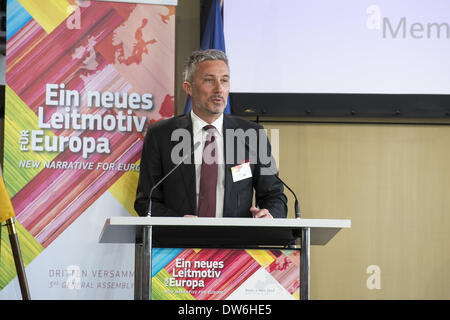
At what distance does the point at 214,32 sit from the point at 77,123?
1.02 metres

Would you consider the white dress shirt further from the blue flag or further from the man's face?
the blue flag

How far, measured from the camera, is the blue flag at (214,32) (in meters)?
3.89

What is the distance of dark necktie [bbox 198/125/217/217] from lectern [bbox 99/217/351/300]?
2.41ft

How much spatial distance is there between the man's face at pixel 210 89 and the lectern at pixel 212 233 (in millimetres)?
1083

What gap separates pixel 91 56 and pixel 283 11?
4.25ft

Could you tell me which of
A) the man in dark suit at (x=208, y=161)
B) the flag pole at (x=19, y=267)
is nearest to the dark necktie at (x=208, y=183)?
the man in dark suit at (x=208, y=161)

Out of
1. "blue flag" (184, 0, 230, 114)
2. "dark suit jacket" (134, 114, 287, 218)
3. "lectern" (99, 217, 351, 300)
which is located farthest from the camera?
"blue flag" (184, 0, 230, 114)

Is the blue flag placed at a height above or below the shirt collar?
above

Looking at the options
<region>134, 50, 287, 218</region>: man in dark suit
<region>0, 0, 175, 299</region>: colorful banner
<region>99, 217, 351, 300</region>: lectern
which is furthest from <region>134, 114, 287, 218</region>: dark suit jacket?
<region>99, 217, 351, 300</region>: lectern

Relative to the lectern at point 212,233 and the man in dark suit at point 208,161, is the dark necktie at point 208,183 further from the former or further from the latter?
the lectern at point 212,233

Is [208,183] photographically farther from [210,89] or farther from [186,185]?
[210,89]

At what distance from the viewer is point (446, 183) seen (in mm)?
4148

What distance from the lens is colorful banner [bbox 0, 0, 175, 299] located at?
3.51 m
